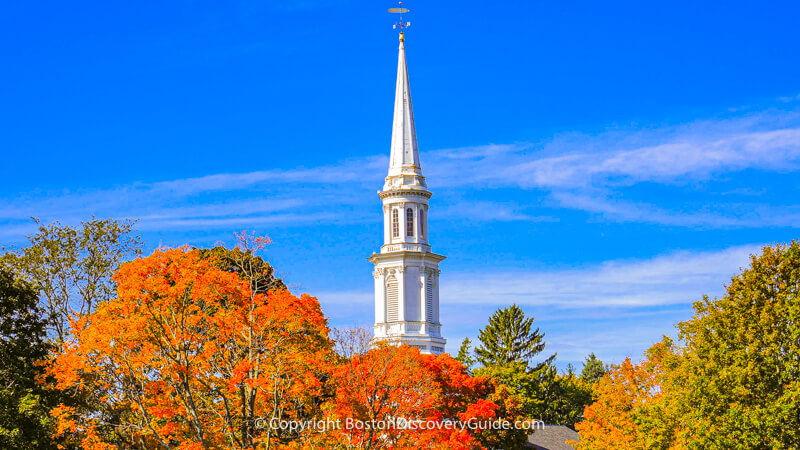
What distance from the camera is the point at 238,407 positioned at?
37.6 metres

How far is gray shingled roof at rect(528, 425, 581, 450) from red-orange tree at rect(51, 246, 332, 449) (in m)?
48.1

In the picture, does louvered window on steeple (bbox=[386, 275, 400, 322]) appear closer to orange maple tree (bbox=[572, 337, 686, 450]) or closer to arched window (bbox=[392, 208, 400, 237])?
arched window (bbox=[392, 208, 400, 237])

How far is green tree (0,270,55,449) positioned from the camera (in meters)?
33.5

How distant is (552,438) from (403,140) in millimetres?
29247

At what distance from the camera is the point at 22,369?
36.5 metres

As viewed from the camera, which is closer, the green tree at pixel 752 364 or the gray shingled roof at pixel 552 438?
the green tree at pixel 752 364

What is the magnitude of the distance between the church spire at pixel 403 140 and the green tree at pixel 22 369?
51.7 m

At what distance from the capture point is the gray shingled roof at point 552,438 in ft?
275

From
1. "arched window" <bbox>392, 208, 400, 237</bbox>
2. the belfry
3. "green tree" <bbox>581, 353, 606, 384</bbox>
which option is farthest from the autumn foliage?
"green tree" <bbox>581, 353, 606, 384</bbox>

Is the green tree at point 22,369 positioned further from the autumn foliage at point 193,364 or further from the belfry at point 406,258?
the belfry at point 406,258

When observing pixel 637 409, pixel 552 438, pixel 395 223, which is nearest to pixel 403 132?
pixel 395 223

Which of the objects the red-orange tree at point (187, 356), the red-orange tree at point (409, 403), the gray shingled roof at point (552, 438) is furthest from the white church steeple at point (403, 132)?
the red-orange tree at point (187, 356)

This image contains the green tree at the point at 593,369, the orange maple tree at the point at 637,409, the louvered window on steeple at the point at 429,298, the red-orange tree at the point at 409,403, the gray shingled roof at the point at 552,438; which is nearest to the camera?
the red-orange tree at the point at 409,403

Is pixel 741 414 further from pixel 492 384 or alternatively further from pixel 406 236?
pixel 406 236
